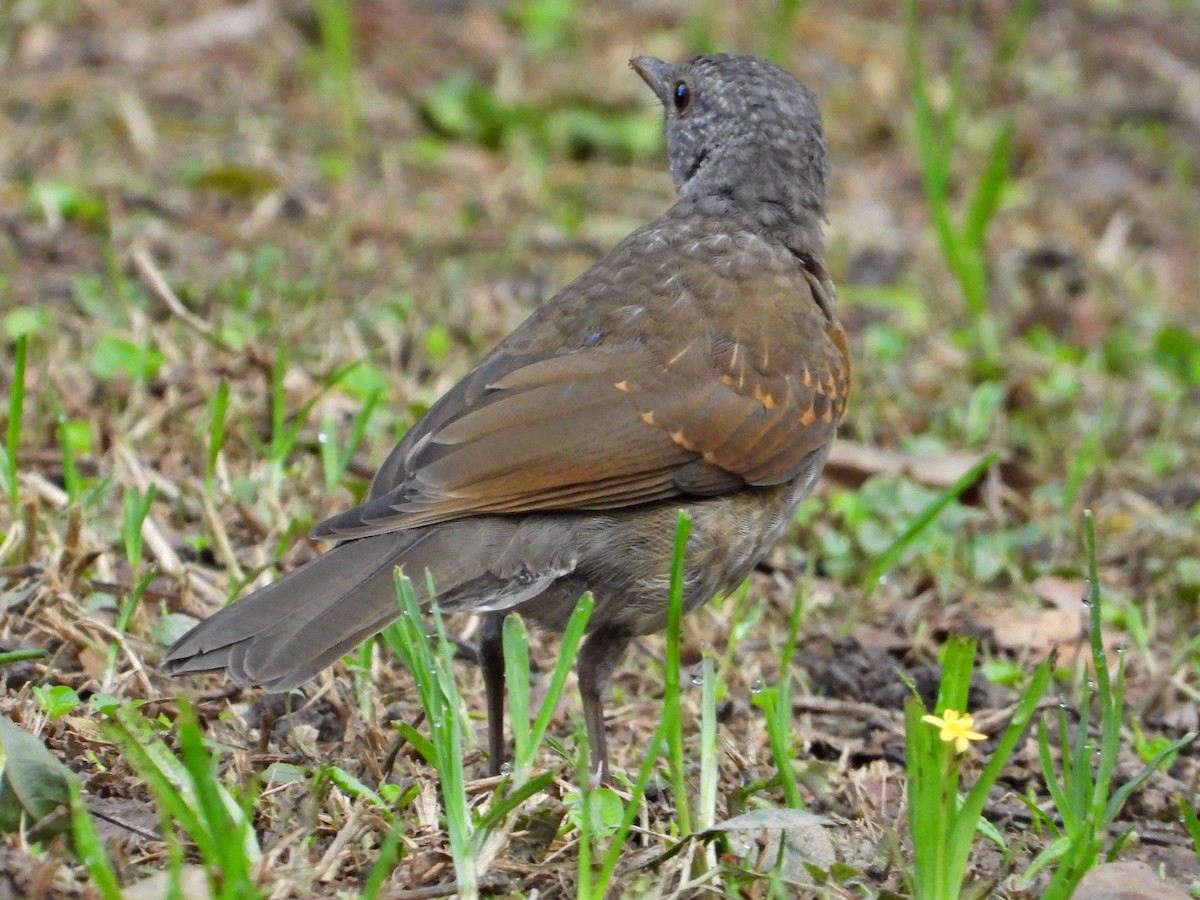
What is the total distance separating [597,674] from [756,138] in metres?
1.79

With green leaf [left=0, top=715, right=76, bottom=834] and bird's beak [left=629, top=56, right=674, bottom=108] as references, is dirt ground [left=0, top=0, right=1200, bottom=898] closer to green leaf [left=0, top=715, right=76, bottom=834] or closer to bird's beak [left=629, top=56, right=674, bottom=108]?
green leaf [left=0, top=715, right=76, bottom=834]

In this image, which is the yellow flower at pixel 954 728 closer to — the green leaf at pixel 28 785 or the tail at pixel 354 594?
the tail at pixel 354 594

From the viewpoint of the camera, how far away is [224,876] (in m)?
2.88

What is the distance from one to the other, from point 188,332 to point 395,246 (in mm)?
1606

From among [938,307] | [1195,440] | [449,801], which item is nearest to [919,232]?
[938,307]

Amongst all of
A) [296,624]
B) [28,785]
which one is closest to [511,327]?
[296,624]

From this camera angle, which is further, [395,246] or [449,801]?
[395,246]

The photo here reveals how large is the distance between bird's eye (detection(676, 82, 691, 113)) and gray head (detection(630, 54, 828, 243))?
0.03 meters

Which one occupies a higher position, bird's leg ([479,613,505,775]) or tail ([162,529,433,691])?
tail ([162,529,433,691])

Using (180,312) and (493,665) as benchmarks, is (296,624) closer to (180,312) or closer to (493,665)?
(493,665)

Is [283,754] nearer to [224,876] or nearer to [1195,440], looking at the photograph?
[224,876]

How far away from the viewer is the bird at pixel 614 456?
386cm

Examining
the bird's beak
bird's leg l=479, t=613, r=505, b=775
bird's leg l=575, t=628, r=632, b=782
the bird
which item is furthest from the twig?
bird's leg l=575, t=628, r=632, b=782

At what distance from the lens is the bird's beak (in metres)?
5.59
